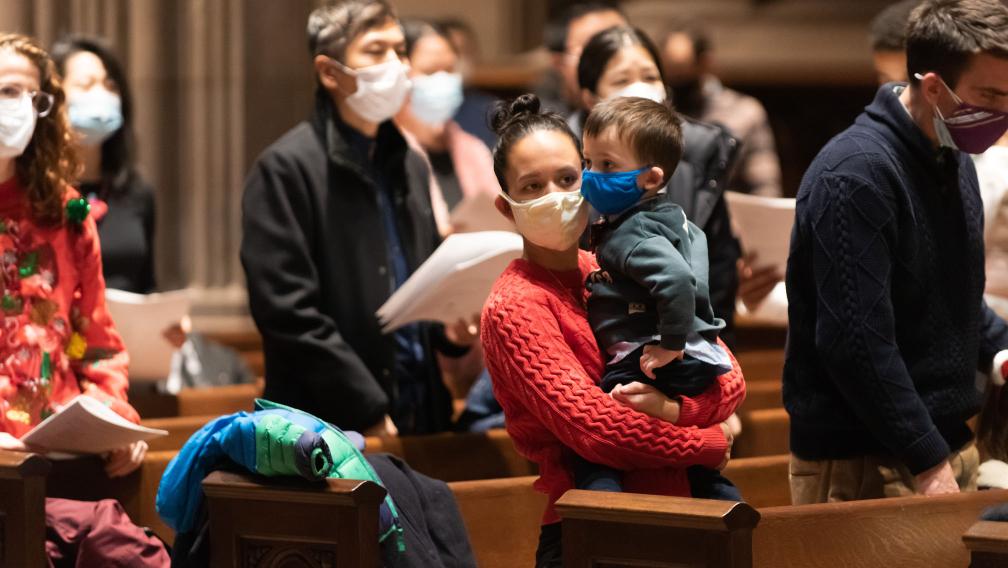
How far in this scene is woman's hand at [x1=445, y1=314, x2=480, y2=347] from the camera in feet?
15.3

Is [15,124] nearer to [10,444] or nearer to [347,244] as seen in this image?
[10,444]

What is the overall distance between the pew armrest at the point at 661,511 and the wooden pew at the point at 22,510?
1.18 meters

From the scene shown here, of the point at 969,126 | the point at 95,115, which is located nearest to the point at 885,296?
the point at 969,126

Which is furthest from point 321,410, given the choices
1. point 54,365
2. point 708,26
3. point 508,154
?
point 708,26

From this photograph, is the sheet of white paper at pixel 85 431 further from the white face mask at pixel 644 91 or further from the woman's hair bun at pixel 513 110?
the white face mask at pixel 644 91

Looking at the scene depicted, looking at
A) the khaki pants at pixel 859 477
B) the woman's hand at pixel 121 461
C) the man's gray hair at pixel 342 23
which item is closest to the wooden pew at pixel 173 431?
the woman's hand at pixel 121 461

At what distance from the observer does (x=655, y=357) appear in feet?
10.4

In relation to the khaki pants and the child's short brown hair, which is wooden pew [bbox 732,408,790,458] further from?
the child's short brown hair

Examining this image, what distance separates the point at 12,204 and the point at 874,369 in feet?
6.69

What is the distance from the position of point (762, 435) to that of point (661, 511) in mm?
1824

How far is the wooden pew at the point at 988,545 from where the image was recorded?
3.04 meters

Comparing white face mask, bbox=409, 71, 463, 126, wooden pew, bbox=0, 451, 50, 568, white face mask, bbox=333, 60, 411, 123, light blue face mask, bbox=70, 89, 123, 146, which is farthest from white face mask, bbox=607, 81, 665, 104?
wooden pew, bbox=0, 451, 50, 568

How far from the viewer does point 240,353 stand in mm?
6555

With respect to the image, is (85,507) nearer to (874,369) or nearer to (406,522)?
(406,522)
